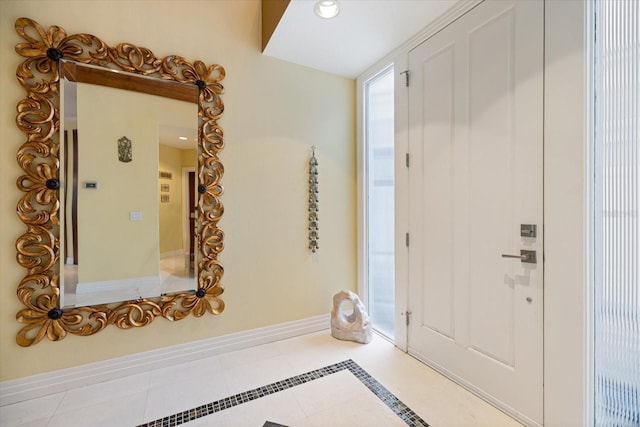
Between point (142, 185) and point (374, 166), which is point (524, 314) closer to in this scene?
point (374, 166)

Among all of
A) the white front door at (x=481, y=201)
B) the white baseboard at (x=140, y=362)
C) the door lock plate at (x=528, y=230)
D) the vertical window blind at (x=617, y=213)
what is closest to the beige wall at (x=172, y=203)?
the white baseboard at (x=140, y=362)

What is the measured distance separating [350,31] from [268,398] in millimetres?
2590

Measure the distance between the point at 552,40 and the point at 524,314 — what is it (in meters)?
1.41

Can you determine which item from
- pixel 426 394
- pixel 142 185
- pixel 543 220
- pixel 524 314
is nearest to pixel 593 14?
pixel 543 220

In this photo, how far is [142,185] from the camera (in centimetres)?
197

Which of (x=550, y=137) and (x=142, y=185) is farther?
(x=142, y=185)

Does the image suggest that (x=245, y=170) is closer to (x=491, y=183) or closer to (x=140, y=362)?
(x=140, y=362)

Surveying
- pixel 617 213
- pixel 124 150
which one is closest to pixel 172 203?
pixel 124 150

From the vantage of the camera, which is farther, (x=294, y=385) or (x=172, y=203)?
(x=172, y=203)

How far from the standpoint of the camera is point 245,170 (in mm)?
2324

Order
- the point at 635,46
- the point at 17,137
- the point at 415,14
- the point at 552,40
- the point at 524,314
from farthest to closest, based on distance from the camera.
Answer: the point at 415,14 → the point at 17,137 → the point at 524,314 → the point at 552,40 → the point at 635,46

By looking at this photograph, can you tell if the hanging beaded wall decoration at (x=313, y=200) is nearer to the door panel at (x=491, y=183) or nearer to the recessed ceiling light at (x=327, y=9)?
the recessed ceiling light at (x=327, y=9)

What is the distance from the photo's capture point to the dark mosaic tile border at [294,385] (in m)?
1.51

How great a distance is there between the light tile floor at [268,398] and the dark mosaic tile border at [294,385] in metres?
0.04
